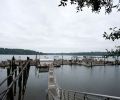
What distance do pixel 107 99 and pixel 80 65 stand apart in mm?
83301

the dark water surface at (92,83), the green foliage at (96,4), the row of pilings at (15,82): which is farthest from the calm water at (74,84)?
the green foliage at (96,4)

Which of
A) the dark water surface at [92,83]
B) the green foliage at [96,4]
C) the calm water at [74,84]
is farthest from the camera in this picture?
the dark water surface at [92,83]

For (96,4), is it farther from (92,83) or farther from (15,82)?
(92,83)

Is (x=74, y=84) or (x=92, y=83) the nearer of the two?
(x=74, y=84)

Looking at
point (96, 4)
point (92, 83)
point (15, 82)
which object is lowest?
point (92, 83)

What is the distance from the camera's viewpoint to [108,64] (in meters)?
91.7

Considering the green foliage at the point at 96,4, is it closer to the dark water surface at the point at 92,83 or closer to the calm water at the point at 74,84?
the calm water at the point at 74,84

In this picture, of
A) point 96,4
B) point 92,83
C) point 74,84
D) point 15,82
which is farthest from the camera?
point 92,83

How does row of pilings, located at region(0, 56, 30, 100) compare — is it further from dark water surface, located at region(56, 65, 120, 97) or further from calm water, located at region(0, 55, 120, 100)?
dark water surface, located at region(56, 65, 120, 97)

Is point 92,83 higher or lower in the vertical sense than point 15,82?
lower

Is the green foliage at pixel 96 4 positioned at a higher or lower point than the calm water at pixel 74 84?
higher

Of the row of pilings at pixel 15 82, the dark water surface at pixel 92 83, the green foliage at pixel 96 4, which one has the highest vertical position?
the green foliage at pixel 96 4

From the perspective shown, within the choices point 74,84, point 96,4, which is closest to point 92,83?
point 74,84

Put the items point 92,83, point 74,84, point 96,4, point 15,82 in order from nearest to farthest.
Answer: point 96,4 → point 15,82 → point 74,84 → point 92,83
